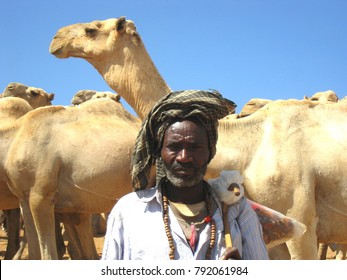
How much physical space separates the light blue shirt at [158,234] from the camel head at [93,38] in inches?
184

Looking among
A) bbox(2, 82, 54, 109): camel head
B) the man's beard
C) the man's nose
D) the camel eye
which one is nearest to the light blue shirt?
the man's beard

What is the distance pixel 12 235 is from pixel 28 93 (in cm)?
340

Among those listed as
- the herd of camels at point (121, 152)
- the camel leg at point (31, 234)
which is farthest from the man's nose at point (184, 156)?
the camel leg at point (31, 234)

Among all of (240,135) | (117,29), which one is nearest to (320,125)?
(240,135)

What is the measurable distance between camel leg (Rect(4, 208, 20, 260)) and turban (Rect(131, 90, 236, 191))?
8004mm

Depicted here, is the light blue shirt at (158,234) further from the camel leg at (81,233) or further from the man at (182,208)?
the camel leg at (81,233)

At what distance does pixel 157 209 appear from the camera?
2885 mm

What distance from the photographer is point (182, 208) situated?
2.89m

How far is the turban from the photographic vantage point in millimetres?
2922

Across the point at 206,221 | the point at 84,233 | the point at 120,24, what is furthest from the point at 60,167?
the point at 206,221

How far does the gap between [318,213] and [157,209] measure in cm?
342

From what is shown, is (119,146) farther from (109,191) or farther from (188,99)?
(188,99)

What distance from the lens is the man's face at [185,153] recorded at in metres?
2.86

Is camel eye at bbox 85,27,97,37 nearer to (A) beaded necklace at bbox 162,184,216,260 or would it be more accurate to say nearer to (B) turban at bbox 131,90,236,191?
(B) turban at bbox 131,90,236,191
